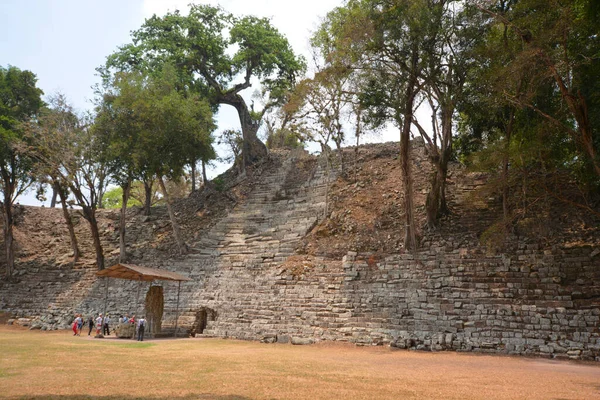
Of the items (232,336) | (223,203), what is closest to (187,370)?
(232,336)

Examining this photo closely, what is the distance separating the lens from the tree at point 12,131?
2498cm

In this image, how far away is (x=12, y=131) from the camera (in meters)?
25.3

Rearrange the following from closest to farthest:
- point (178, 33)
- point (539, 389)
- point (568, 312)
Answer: point (539, 389), point (568, 312), point (178, 33)

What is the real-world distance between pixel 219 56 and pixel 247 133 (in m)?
5.60

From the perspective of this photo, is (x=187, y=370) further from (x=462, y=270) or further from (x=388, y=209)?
(x=388, y=209)

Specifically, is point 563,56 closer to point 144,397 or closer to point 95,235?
point 144,397

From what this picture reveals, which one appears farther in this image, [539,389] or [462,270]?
[462,270]

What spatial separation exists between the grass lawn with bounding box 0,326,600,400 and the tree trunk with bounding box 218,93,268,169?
2181cm

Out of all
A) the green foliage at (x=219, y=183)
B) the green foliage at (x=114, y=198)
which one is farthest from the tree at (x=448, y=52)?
the green foliage at (x=114, y=198)

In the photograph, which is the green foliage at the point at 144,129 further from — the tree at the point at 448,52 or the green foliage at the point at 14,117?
the tree at the point at 448,52

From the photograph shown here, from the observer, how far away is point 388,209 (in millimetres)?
22688

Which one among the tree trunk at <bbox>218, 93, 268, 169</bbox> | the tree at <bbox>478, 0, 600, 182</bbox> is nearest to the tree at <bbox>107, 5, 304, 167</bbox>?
the tree trunk at <bbox>218, 93, 268, 169</bbox>

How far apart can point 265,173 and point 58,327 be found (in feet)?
53.9

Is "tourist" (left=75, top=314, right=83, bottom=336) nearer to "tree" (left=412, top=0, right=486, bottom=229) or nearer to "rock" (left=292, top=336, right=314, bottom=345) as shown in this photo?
"rock" (left=292, top=336, right=314, bottom=345)
